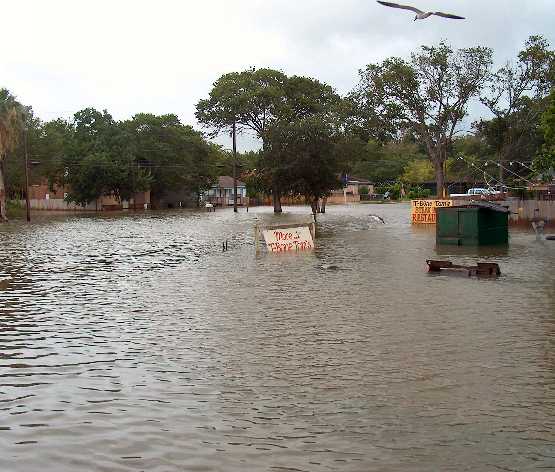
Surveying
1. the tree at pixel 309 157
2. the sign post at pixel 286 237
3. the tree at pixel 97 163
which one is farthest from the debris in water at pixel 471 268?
the tree at pixel 97 163

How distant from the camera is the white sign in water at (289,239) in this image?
79.9 feet

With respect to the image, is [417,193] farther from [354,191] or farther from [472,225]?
[472,225]

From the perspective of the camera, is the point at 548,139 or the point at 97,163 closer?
the point at 548,139

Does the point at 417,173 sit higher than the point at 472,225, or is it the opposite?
the point at 417,173

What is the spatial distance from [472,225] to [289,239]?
7.62 metres

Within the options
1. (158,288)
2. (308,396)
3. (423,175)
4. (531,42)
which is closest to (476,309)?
(308,396)

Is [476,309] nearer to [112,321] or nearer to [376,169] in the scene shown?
[112,321]

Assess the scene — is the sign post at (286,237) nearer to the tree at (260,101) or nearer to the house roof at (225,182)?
the tree at (260,101)

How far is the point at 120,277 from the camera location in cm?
1808

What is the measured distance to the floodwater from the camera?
18.5 feet

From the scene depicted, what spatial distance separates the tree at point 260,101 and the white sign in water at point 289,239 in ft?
159

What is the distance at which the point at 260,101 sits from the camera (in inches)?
3041

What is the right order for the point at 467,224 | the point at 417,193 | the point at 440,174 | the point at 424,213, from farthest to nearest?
the point at 417,193 → the point at 440,174 → the point at 424,213 → the point at 467,224

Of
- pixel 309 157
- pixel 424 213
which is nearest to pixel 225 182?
pixel 309 157
